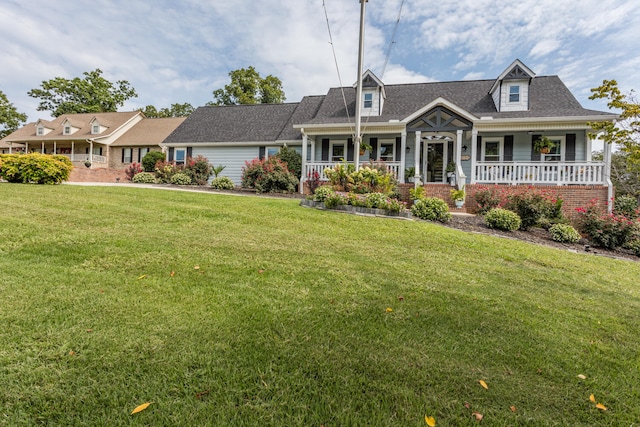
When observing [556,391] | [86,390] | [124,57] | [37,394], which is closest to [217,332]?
[86,390]

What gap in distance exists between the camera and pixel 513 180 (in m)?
12.7

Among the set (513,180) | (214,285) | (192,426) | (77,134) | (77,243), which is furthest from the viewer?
(77,134)

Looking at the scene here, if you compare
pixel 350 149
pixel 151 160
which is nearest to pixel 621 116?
pixel 350 149

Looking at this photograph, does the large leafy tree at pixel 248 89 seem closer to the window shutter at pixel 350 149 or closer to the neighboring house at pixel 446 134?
the neighboring house at pixel 446 134

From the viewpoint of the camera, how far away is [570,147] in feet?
45.3

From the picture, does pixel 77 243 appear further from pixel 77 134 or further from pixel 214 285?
pixel 77 134

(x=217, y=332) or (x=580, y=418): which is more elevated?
(x=217, y=332)

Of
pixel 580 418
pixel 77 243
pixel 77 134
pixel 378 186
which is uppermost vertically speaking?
pixel 77 134

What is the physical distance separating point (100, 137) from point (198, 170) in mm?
18188

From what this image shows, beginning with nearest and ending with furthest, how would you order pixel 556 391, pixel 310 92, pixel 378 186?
pixel 556 391 < pixel 378 186 < pixel 310 92

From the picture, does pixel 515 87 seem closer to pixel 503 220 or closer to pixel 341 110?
pixel 341 110

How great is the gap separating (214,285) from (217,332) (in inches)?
39.8

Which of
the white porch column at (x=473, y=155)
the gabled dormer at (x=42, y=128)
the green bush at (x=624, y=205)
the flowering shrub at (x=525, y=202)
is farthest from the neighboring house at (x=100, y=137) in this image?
the green bush at (x=624, y=205)

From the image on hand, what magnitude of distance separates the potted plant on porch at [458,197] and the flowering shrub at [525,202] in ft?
1.61
